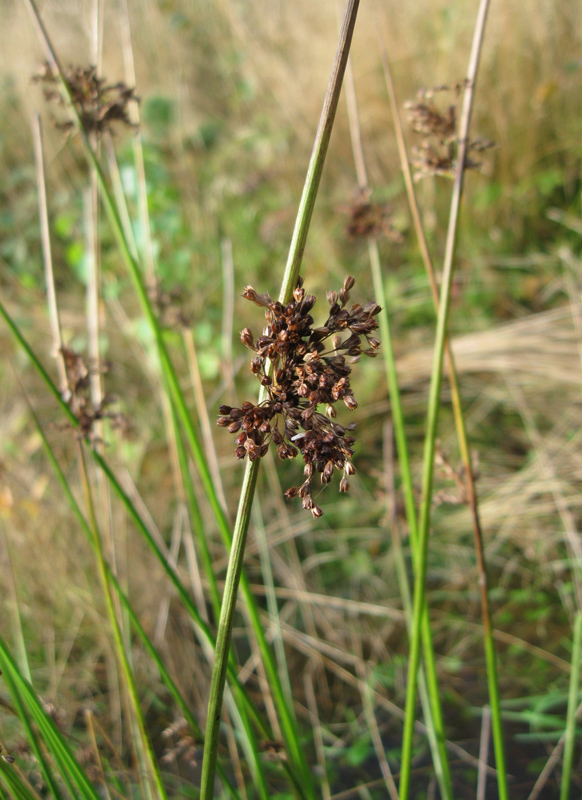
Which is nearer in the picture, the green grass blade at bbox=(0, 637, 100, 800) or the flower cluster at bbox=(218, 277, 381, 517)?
the flower cluster at bbox=(218, 277, 381, 517)

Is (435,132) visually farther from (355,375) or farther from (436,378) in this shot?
(355,375)

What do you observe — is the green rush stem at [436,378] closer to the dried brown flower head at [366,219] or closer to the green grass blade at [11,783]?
the dried brown flower head at [366,219]

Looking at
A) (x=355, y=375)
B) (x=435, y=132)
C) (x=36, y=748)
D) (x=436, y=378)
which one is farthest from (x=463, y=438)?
(x=355, y=375)

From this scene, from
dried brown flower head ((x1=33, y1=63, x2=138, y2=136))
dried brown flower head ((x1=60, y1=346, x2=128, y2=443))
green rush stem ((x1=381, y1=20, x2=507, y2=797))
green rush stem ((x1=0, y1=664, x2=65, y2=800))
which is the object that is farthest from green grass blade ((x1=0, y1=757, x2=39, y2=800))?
dried brown flower head ((x1=33, y1=63, x2=138, y2=136))

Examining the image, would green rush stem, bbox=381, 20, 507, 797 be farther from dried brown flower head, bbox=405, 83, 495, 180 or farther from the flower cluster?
the flower cluster

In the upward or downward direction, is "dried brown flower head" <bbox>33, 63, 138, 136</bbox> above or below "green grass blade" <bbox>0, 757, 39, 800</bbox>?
above

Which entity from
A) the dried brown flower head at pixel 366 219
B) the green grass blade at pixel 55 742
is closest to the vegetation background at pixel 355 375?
the dried brown flower head at pixel 366 219

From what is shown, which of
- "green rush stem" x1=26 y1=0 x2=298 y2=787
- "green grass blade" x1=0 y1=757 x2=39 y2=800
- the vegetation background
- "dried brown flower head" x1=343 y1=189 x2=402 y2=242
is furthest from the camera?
the vegetation background
